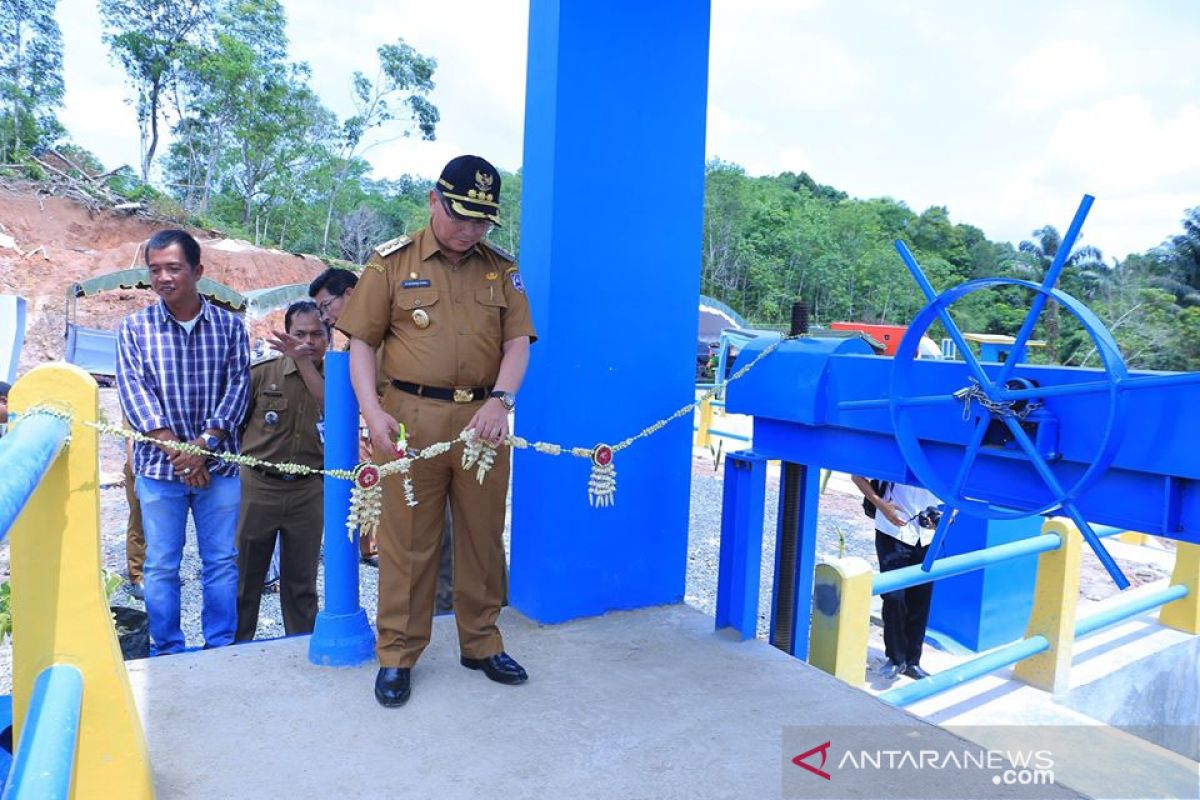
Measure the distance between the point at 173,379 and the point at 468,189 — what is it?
148 centimetres

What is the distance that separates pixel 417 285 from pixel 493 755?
143 cm

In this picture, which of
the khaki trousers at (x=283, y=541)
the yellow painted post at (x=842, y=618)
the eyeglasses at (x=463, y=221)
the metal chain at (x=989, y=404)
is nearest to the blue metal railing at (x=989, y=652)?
the yellow painted post at (x=842, y=618)

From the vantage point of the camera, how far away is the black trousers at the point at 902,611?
4781 mm

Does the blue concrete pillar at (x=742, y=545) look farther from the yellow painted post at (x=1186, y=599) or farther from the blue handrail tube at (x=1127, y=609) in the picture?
the yellow painted post at (x=1186, y=599)

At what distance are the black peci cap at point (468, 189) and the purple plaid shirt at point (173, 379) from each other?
1310 mm

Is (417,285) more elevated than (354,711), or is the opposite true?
(417,285)

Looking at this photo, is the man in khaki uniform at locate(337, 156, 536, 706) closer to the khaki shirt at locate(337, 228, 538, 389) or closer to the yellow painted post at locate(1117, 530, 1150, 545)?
the khaki shirt at locate(337, 228, 538, 389)

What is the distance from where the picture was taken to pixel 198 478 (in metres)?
3.24

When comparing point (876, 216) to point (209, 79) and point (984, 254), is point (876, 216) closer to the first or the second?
point (984, 254)

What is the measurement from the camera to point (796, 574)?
3.50m

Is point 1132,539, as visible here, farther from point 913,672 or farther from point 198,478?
point 198,478

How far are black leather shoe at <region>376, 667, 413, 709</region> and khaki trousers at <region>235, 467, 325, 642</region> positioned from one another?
1.35 m

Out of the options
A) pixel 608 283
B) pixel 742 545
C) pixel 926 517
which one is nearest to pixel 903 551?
pixel 926 517

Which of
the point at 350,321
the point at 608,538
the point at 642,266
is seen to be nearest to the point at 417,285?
the point at 350,321
